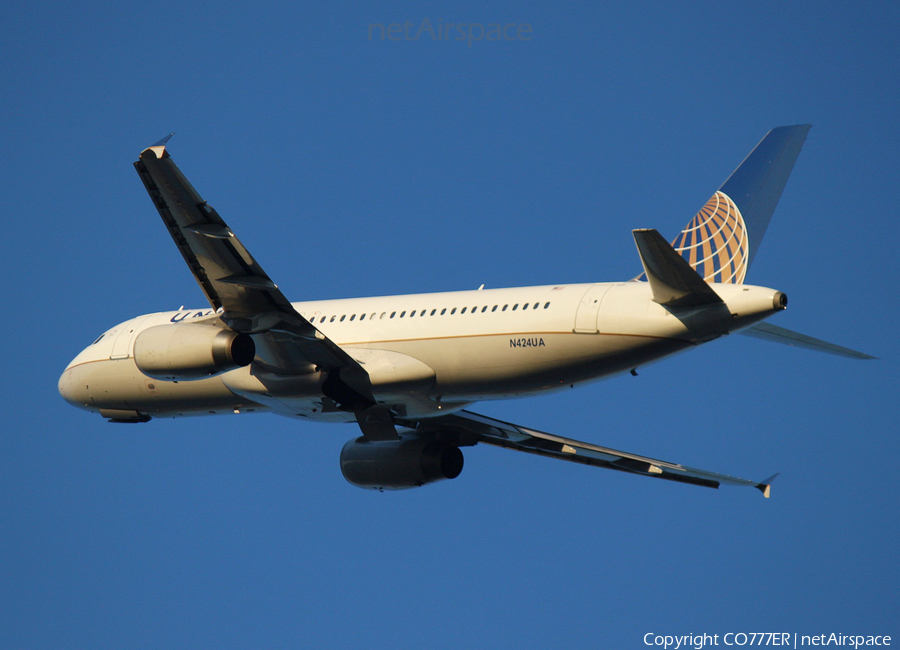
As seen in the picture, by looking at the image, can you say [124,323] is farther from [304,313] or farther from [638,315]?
[638,315]

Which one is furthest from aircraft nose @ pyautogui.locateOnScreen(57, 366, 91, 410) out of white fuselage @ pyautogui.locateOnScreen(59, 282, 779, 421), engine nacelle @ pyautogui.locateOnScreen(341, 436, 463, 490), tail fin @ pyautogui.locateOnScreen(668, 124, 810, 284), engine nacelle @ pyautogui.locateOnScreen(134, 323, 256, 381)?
tail fin @ pyautogui.locateOnScreen(668, 124, 810, 284)

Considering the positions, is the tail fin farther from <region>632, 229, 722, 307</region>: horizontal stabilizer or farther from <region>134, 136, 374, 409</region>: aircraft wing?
<region>134, 136, 374, 409</region>: aircraft wing

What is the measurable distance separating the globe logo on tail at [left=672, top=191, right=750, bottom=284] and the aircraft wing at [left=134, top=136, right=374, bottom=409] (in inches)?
308

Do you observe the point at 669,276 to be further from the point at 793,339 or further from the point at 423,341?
the point at 423,341

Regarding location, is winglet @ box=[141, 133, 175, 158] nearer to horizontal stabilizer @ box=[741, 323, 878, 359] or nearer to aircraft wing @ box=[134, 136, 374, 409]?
aircraft wing @ box=[134, 136, 374, 409]

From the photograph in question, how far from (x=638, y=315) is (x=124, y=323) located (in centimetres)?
1430

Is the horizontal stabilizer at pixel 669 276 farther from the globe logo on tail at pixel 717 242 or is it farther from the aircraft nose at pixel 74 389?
the aircraft nose at pixel 74 389

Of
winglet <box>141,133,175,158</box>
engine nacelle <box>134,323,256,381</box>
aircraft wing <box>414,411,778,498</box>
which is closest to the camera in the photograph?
winglet <box>141,133,175,158</box>

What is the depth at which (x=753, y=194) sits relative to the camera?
83.4 feet

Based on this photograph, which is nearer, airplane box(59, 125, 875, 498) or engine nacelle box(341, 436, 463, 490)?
airplane box(59, 125, 875, 498)

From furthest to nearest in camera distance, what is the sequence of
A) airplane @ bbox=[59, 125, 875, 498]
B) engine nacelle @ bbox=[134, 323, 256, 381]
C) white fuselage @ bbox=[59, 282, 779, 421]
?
engine nacelle @ bbox=[134, 323, 256, 381] → white fuselage @ bbox=[59, 282, 779, 421] → airplane @ bbox=[59, 125, 875, 498]

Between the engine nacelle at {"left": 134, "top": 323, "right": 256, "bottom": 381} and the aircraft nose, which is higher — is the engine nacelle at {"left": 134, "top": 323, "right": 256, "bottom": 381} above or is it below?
below

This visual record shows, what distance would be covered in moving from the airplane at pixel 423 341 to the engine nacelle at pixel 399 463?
0.04 m

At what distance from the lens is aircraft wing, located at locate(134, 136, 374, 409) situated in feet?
65.9
